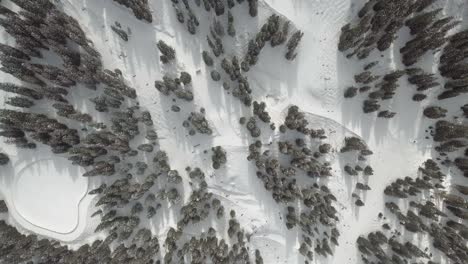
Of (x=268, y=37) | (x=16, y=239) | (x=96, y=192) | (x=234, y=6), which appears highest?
(x=234, y=6)

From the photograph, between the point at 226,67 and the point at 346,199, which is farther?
the point at 346,199

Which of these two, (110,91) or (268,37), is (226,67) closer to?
(268,37)

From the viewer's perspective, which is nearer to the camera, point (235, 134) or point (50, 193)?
point (235, 134)

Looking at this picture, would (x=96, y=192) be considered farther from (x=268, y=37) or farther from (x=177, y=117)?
(x=268, y=37)

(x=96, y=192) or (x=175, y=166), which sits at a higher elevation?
(x=175, y=166)

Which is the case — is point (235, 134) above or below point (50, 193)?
above

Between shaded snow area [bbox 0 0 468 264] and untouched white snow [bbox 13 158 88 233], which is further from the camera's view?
untouched white snow [bbox 13 158 88 233]

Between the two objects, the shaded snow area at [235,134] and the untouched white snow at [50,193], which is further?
the untouched white snow at [50,193]

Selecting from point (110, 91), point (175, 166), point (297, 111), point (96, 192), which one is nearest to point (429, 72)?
point (297, 111)
